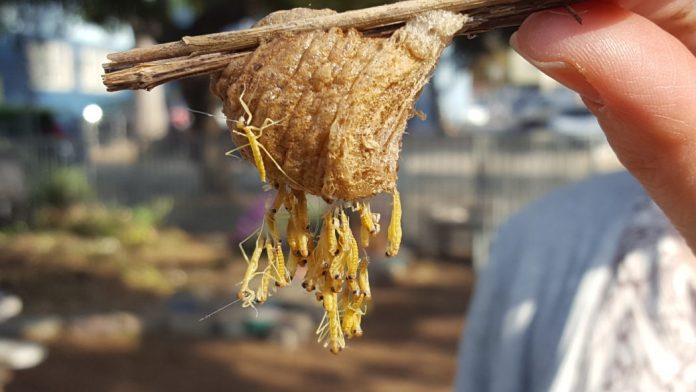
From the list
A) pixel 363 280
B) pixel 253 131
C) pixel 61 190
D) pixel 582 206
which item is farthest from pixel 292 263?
pixel 61 190

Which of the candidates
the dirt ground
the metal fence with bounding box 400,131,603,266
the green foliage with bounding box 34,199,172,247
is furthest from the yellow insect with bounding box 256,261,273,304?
the green foliage with bounding box 34,199,172,247

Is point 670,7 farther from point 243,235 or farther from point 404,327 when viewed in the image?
point 243,235

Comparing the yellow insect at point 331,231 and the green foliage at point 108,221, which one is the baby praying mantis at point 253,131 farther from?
the green foliage at point 108,221

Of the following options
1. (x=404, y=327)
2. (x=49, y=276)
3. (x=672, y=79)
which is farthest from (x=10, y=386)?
(x=672, y=79)

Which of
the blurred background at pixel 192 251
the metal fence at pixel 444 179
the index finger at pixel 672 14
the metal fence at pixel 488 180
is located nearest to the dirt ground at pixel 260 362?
the blurred background at pixel 192 251

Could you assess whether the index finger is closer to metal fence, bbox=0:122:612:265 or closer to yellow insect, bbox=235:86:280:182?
yellow insect, bbox=235:86:280:182

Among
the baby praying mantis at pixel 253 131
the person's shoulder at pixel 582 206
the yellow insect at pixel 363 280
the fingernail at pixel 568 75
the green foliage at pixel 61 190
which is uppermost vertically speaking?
the fingernail at pixel 568 75

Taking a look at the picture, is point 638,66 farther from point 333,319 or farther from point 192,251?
point 192,251
